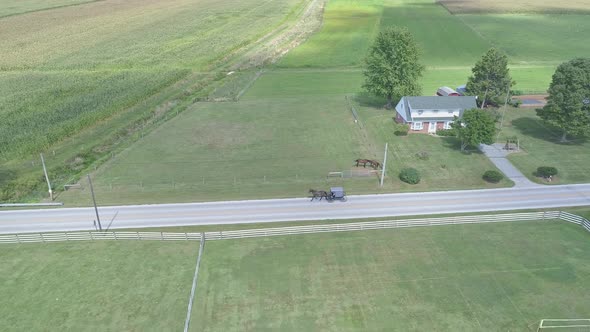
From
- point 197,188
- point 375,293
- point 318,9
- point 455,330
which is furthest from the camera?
point 318,9

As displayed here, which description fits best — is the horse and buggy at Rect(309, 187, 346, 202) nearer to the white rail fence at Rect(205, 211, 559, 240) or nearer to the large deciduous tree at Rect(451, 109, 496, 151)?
the white rail fence at Rect(205, 211, 559, 240)

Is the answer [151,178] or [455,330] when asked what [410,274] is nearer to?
[455,330]

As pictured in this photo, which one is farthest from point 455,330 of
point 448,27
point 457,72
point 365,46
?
point 448,27

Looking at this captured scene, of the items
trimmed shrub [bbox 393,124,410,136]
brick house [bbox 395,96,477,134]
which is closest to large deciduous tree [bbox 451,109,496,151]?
brick house [bbox 395,96,477,134]

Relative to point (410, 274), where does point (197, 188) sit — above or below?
above

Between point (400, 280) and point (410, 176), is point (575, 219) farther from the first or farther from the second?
point (400, 280)

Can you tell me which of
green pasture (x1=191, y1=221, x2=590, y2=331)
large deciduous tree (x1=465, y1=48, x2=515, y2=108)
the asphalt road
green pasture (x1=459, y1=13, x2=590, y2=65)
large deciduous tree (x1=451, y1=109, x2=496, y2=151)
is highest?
green pasture (x1=459, y1=13, x2=590, y2=65)
